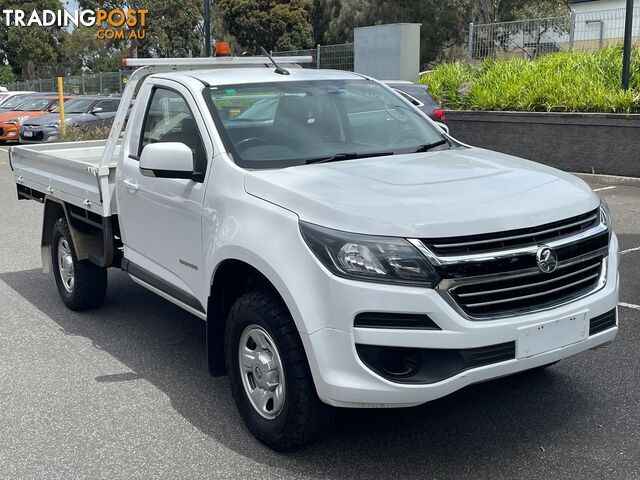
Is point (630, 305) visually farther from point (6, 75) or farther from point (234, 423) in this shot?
point (6, 75)

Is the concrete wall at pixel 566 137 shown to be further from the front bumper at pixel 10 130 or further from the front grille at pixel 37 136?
the front bumper at pixel 10 130

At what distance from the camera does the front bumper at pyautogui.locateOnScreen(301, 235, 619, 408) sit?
3359 mm

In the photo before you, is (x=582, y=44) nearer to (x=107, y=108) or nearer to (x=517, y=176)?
(x=107, y=108)

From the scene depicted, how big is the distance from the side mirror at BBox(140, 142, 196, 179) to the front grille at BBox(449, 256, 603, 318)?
1724 millimetres

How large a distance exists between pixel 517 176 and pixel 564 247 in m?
0.54

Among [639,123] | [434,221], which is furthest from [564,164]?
[434,221]

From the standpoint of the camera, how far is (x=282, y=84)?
199 inches

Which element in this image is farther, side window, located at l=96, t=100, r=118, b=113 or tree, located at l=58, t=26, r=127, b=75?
tree, located at l=58, t=26, r=127, b=75

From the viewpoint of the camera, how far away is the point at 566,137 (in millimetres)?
13422

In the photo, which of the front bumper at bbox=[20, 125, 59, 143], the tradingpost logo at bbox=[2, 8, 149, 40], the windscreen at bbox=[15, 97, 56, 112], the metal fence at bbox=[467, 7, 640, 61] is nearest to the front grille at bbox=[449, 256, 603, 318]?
the metal fence at bbox=[467, 7, 640, 61]

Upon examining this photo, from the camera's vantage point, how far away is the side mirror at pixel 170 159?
434cm

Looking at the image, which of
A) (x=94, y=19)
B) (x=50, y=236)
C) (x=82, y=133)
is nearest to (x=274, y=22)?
(x=94, y=19)

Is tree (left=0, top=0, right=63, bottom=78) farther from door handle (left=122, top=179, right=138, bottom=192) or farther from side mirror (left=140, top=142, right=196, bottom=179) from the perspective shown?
side mirror (left=140, top=142, right=196, bottom=179)

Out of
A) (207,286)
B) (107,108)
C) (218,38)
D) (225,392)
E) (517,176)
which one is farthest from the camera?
(218,38)
